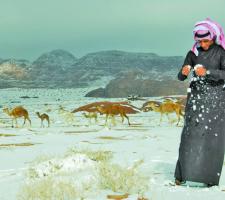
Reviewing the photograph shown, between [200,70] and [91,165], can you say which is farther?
[91,165]

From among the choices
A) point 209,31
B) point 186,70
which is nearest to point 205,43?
point 209,31

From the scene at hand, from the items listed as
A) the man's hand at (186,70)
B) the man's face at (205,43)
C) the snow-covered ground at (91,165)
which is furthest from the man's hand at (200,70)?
the snow-covered ground at (91,165)

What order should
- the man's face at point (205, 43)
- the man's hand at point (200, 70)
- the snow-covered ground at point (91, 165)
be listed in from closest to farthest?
the snow-covered ground at point (91, 165) < the man's hand at point (200, 70) < the man's face at point (205, 43)

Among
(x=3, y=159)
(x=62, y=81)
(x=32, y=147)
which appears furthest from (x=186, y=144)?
(x=62, y=81)

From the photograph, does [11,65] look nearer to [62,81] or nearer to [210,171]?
[62,81]

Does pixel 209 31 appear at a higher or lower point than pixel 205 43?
higher

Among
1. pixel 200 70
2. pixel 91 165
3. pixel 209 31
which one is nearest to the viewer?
pixel 200 70

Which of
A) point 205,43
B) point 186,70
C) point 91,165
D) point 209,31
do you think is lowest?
point 91,165

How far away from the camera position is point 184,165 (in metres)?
5.90

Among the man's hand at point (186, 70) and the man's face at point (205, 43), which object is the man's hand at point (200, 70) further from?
the man's face at point (205, 43)

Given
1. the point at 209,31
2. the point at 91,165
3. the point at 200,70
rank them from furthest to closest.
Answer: the point at 91,165, the point at 209,31, the point at 200,70

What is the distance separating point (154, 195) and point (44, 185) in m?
1.00

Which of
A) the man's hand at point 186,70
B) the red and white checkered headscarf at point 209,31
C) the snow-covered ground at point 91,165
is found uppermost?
the red and white checkered headscarf at point 209,31

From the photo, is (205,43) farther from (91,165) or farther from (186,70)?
(91,165)
